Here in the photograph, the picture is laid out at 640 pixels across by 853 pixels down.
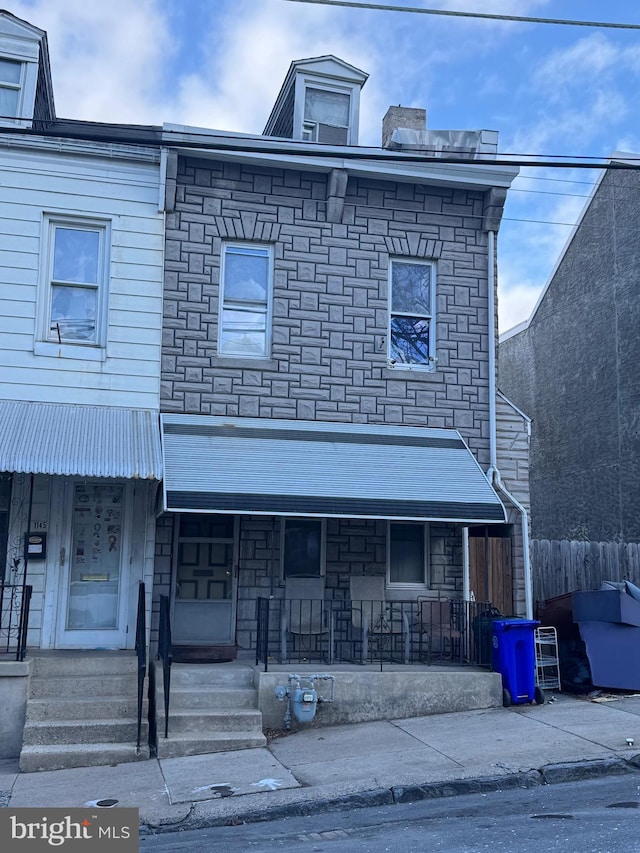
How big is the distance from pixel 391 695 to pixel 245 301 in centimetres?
522

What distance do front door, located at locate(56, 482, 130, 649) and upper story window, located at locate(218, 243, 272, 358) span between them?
2360mm

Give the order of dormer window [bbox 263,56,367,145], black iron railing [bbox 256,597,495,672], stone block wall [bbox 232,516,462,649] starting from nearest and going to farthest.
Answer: black iron railing [bbox 256,597,495,672] → stone block wall [bbox 232,516,462,649] → dormer window [bbox 263,56,367,145]

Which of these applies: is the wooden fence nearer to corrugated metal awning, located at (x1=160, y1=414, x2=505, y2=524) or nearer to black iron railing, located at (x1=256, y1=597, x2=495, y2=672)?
black iron railing, located at (x1=256, y1=597, x2=495, y2=672)

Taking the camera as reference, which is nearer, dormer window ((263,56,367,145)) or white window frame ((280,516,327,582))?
white window frame ((280,516,327,582))

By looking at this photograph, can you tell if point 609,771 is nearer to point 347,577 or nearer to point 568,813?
point 568,813

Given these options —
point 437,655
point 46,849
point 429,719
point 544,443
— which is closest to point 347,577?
point 437,655

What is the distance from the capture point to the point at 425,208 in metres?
12.0

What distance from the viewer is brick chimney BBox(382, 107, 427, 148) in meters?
13.0

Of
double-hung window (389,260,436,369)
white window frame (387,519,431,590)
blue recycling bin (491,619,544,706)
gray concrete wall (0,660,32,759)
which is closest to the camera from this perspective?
gray concrete wall (0,660,32,759)

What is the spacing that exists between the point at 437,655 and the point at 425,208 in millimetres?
5951

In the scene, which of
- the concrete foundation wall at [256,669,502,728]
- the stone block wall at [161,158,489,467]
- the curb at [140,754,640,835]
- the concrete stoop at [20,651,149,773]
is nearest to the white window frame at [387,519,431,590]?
the stone block wall at [161,158,489,467]

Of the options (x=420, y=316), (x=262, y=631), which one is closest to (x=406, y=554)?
(x=262, y=631)

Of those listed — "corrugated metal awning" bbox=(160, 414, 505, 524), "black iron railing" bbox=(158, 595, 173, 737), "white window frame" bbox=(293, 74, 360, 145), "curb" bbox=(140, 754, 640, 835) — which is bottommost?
"curb" bbox=(140, 754, 640, 835)

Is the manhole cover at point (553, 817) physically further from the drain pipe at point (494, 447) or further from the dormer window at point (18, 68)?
the dormer window at point (18, 68)
